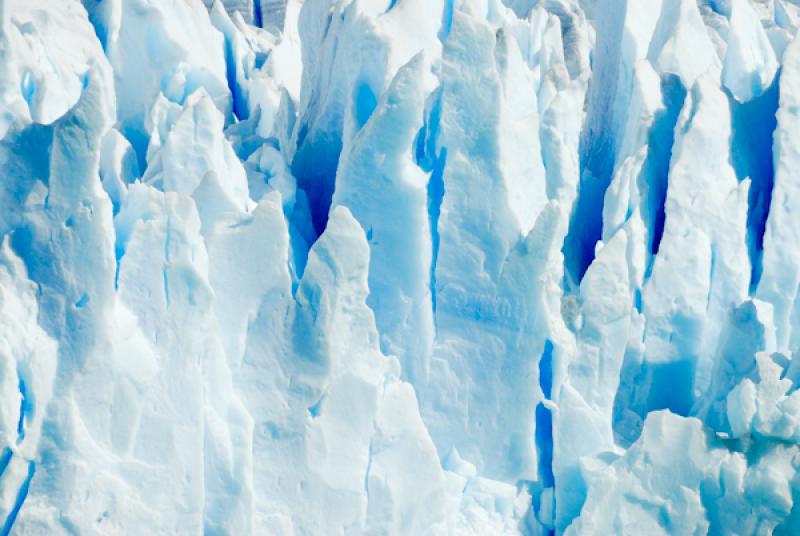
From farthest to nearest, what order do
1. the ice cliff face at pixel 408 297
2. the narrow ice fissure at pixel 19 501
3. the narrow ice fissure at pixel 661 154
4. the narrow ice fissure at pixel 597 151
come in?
the narrow ice fissure at pixel 597 151 < the narrow ice fissure at pixel 661 154 < the ice cliff face at pixel 408 297 < the narrow ice fissure at pixel 19 501

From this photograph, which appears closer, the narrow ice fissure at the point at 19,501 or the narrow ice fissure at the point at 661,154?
the narrow ice fissure at the point at 19,501

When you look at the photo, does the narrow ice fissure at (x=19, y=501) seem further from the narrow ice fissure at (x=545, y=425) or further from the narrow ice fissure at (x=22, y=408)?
the narrow ice fissure at (x=545, y=425)

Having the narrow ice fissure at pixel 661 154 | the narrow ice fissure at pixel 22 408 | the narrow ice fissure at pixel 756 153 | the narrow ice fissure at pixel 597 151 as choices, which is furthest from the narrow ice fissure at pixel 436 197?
the narrow ice fissure at pixel 22 408

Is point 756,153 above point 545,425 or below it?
above

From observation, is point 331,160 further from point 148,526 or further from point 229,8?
point 229,8

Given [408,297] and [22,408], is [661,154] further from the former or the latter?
[22,408]

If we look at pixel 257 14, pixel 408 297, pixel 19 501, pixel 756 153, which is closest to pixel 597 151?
pixel 756 153

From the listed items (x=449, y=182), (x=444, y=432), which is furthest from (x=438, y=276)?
(x=444, y=432)

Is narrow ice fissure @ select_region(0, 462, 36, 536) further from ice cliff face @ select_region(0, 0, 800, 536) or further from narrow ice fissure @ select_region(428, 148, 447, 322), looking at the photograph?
narrow ice fissure @ select_region(428, 148, 447, 322)
